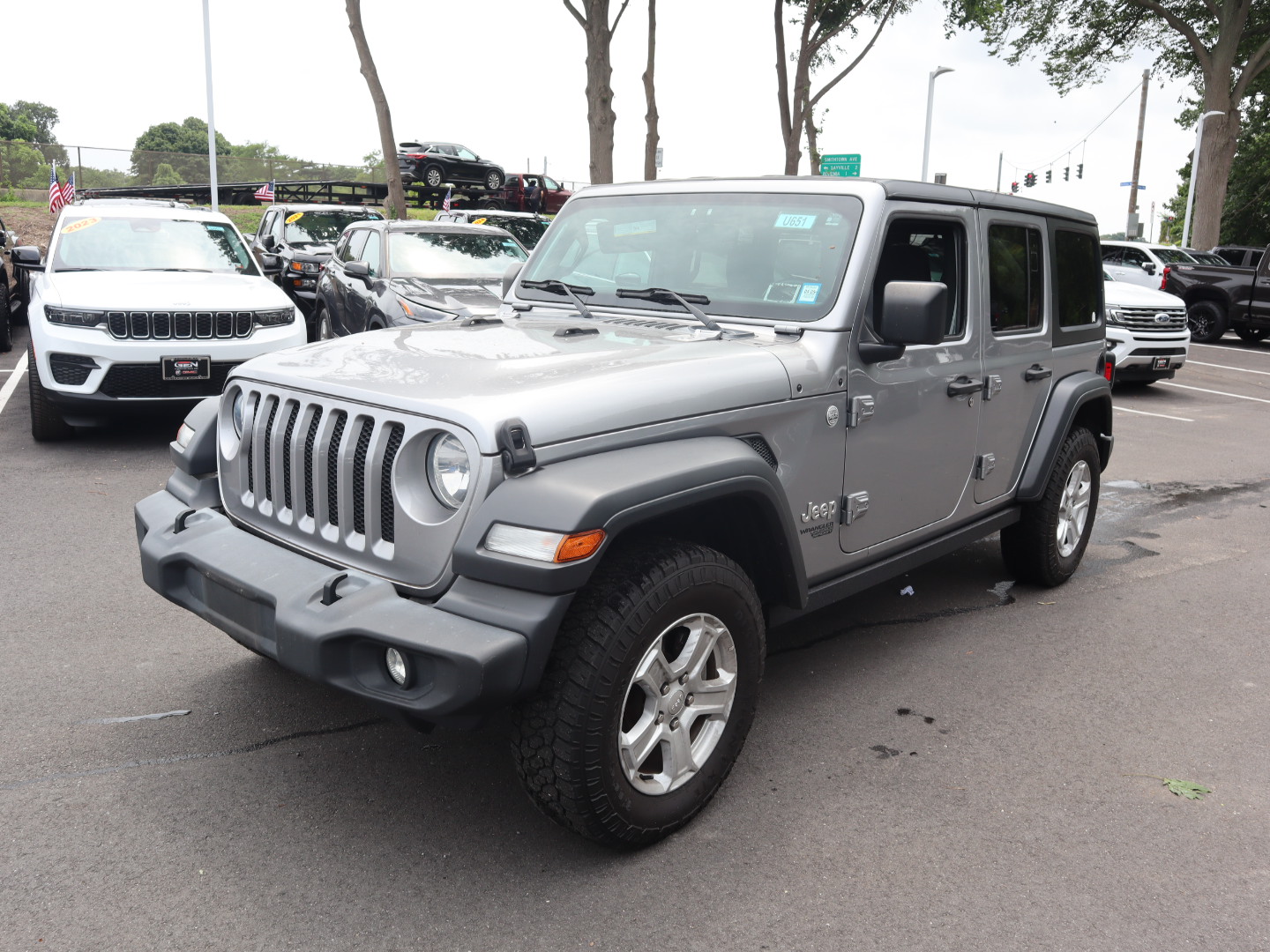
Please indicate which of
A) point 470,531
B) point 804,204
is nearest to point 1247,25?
point 804,204

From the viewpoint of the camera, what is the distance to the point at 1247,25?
2767 centimetres

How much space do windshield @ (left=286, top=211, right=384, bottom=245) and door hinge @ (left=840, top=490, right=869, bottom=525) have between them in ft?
47.7

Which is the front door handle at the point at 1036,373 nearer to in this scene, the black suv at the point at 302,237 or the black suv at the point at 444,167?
the black suv at the point at 302,237

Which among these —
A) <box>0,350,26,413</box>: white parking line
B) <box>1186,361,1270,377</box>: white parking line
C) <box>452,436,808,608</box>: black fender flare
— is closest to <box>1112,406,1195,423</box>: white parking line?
<box>1186,361,1270,377</box>: white parking line

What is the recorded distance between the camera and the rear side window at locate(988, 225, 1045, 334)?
449 cm

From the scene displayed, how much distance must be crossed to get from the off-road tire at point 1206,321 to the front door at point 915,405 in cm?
1817

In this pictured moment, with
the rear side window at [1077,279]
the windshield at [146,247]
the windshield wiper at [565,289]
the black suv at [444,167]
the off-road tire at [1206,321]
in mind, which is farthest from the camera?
the black suv at [444,167]

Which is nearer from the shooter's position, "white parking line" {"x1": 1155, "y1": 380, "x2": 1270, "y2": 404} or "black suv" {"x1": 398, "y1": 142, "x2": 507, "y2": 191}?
"white parking line" {"x1": 1155, "y1": 380, "x2": 1270, "y2": 404}

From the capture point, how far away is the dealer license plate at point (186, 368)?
7.43 m

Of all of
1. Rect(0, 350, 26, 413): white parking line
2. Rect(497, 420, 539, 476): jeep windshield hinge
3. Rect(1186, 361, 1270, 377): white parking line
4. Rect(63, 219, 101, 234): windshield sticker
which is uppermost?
Rect(63, 219, 101, 234): windshield sticker

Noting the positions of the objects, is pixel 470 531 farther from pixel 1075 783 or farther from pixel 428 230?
pixel 428 230

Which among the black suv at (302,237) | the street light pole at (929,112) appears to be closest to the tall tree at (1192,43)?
the street light pole at (929,112)

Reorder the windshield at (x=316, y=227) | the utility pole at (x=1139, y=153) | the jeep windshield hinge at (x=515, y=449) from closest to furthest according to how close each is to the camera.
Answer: the jeep windshield hinge at (x=515, y=449), the windshield at (x=316, y=227), the utility pole at (x=1139, y=153)

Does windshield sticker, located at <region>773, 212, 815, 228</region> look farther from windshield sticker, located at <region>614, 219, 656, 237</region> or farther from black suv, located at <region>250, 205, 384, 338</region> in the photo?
black suv, located at <region>250, 205, 384, 338</region>
